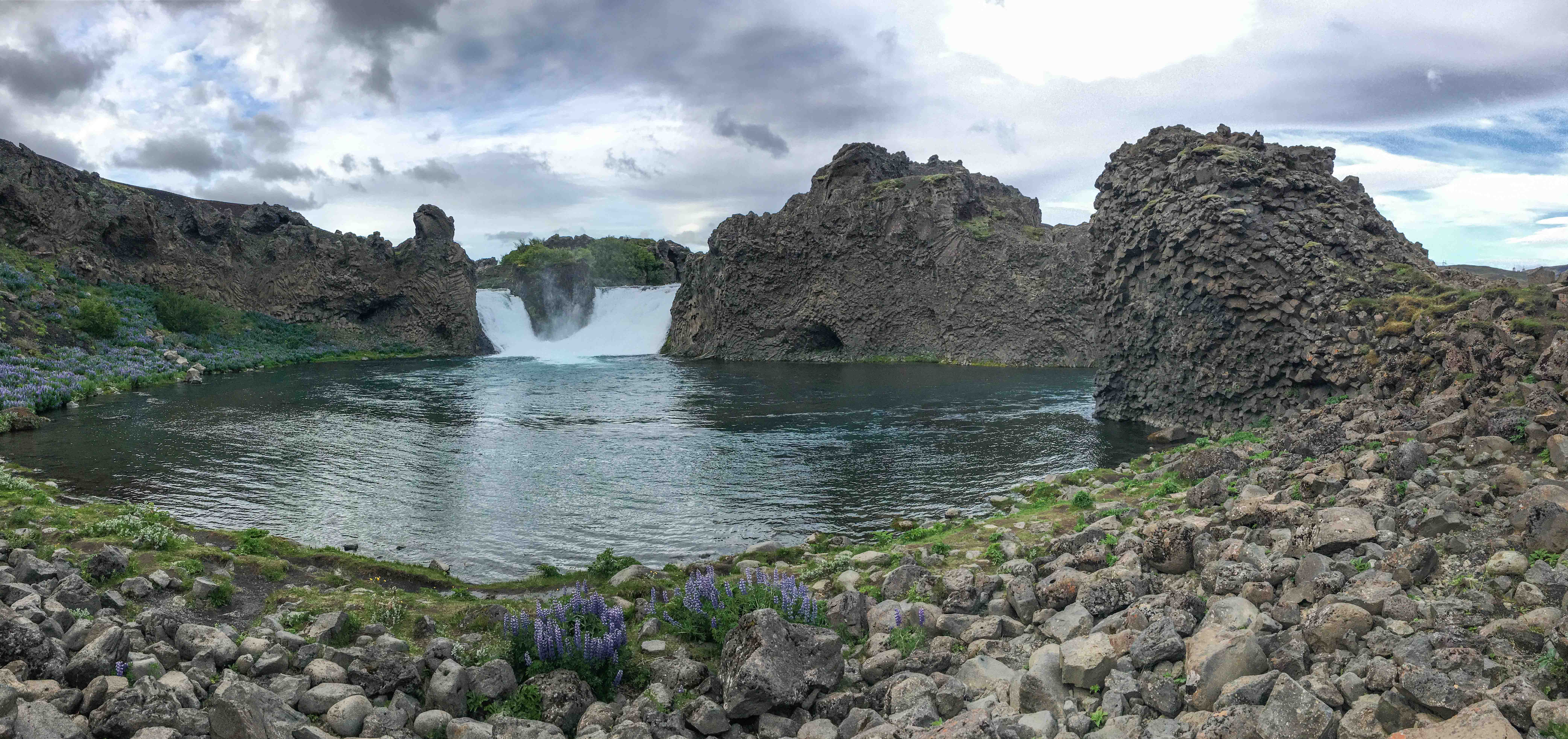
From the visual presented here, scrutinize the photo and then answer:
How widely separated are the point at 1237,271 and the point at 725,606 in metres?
26.4

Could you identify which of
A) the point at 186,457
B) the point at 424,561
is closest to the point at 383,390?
the point at 186,457

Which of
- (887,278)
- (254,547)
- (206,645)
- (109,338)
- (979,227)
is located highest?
(979,227)

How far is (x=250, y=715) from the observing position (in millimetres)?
6699

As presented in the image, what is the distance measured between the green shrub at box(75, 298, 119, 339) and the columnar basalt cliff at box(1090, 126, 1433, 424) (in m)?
61.6

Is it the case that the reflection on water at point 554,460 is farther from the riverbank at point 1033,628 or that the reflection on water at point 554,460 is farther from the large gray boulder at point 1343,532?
the large gray boulder at point 1343,532

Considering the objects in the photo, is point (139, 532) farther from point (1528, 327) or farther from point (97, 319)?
point (97, 319)

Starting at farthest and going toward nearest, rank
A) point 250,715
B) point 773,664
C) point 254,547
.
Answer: point 254,547, point 773,664, point 250,715

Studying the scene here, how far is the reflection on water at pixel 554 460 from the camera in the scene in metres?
19.0

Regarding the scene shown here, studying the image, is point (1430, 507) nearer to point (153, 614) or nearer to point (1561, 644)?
point (1561, 644)

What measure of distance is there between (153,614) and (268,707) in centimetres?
268

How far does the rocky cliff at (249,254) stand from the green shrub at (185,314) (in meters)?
5.46

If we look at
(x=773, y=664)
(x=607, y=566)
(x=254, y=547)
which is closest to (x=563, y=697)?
(x=773, y=664)

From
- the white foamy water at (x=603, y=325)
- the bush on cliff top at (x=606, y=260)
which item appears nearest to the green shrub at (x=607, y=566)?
the white foamy water at (x=603, y=325)

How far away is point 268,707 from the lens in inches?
281
